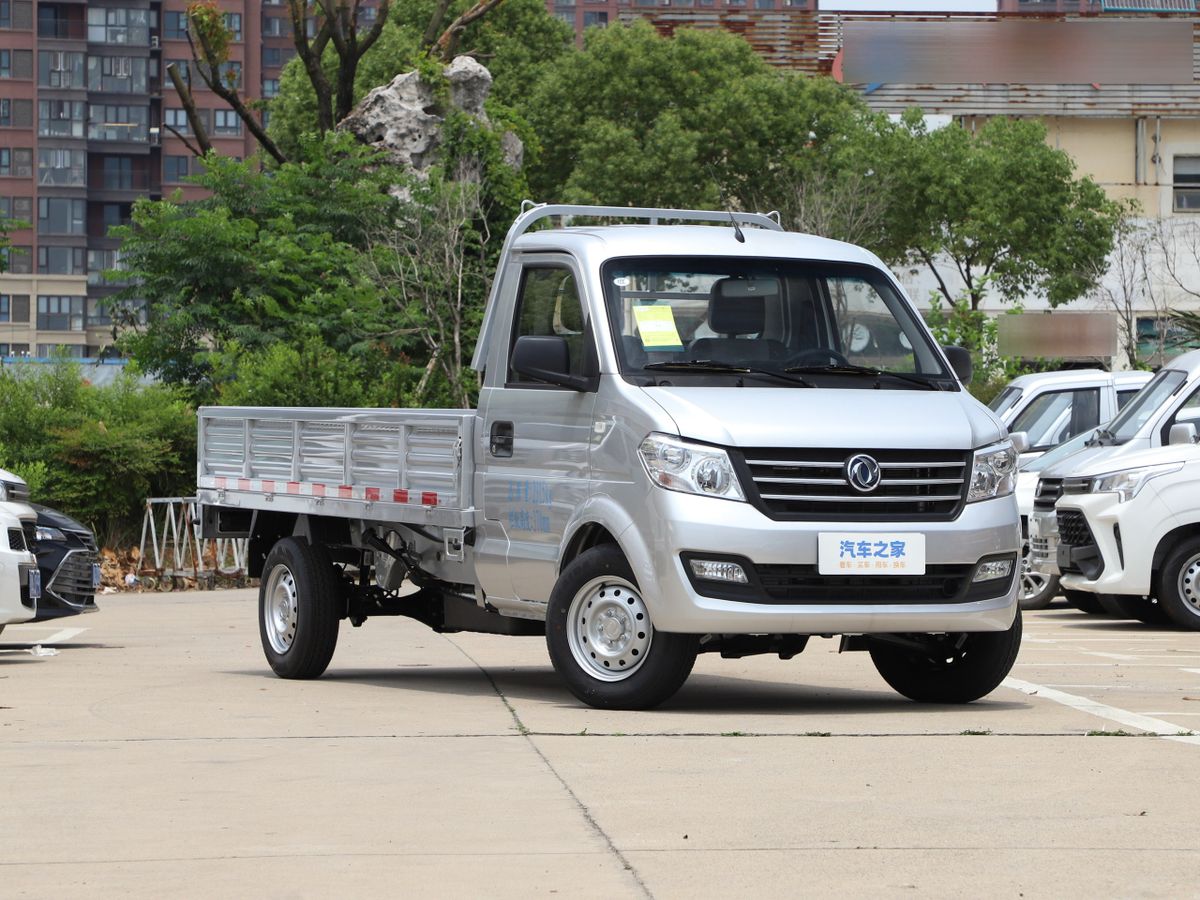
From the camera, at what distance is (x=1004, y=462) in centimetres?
1052

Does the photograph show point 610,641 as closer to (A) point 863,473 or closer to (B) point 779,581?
(B) point 779,581

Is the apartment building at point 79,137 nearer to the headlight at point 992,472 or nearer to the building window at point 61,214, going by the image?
the building window at point 61,214

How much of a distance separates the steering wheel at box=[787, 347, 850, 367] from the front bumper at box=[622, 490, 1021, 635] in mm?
1088

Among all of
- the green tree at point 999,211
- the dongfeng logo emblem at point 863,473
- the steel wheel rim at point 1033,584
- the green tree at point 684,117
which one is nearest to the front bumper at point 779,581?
the dongfeng logo emblem at point 863,473

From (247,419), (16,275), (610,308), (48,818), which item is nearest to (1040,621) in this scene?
(247,419)

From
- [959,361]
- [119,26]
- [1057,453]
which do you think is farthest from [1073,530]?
[119,26]

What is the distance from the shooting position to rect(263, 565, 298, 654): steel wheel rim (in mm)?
12969

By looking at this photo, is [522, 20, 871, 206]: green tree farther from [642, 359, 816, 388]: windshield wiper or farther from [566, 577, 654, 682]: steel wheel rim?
[566, 577, 654, 682]: steel wheel rim

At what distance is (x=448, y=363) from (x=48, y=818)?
35.4 m

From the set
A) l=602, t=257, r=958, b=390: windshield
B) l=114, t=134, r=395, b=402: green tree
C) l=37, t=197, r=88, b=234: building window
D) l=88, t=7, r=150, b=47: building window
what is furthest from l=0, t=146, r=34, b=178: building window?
l=602, t=257, r=958, b=390: windshield

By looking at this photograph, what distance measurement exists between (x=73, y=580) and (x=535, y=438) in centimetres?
624

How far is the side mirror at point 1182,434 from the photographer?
17.4 meters

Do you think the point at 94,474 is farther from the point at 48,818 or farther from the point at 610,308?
the point at 48,818

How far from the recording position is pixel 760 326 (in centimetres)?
1100
